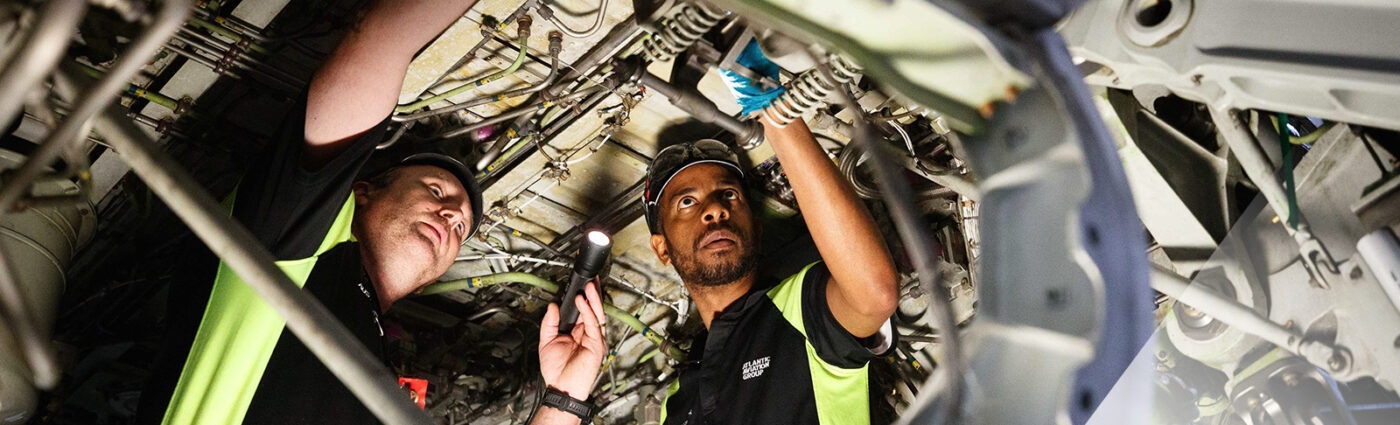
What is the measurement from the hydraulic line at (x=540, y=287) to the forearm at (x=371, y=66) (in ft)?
4.58

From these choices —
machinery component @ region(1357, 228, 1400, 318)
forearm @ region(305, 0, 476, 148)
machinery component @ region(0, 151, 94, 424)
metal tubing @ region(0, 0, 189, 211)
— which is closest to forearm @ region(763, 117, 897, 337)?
forearm @ region(305, 0, 476, 148)

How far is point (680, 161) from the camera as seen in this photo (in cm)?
293

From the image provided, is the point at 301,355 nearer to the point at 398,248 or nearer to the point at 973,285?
the point at 398,248

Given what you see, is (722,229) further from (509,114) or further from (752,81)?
(752,81)

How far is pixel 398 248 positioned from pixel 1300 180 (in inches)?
91.0

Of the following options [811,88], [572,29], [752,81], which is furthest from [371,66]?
[811,88]

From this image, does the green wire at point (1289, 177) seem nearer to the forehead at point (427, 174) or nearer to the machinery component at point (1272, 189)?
the machinery component at point (1272, 189)

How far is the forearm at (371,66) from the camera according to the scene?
5.90ft

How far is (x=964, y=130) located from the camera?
39.4 inches

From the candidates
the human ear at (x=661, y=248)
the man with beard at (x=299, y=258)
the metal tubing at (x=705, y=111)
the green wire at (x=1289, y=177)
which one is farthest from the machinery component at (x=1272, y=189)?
the human ear at (x=661, y=248)

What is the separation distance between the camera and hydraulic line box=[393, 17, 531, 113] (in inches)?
89.6

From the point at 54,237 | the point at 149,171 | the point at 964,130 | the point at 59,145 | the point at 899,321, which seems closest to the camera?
the point at 59,145

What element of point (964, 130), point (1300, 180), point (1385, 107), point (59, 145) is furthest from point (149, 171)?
point (1300, 180)

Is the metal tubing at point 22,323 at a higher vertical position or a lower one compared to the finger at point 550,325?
lower
